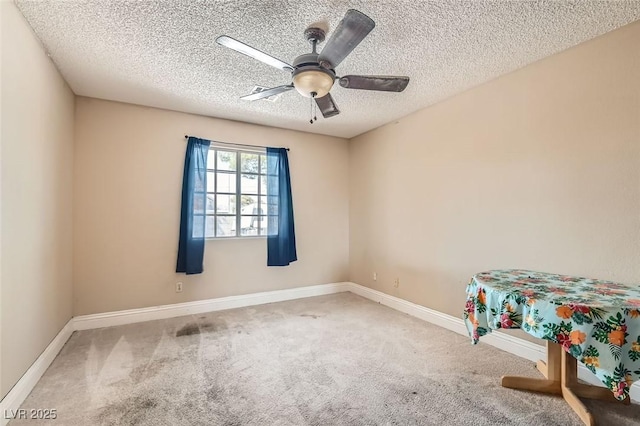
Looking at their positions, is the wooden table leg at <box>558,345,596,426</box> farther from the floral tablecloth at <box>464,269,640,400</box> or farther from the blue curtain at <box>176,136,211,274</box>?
the blue curtain at <box>176,136,211,274</box>

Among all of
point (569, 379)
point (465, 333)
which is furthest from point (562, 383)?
point (465, 333)

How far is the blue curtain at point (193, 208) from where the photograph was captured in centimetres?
354

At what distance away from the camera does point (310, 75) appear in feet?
6.39

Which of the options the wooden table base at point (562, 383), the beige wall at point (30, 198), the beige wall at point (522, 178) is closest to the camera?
the beige wall at point (30, 198)

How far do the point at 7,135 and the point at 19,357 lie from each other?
140cm

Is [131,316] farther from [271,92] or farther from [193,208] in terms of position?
[271,92]

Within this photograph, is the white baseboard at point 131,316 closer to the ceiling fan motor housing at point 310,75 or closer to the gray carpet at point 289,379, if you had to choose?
the gray carpet at point 289,379

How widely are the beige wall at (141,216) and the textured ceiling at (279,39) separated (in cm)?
47

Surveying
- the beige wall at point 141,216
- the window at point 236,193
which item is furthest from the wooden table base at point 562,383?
the window at point 236,193

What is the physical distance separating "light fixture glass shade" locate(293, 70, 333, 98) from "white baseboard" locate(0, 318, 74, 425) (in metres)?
2.59

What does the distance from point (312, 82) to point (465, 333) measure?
275cm

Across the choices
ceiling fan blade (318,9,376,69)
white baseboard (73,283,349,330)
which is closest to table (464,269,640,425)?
ceiling fan blade (318,9,376,69)

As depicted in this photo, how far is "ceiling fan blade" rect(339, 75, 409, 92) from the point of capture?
207 centimetres

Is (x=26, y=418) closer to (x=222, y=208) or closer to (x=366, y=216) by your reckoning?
(x=222, y=208)
